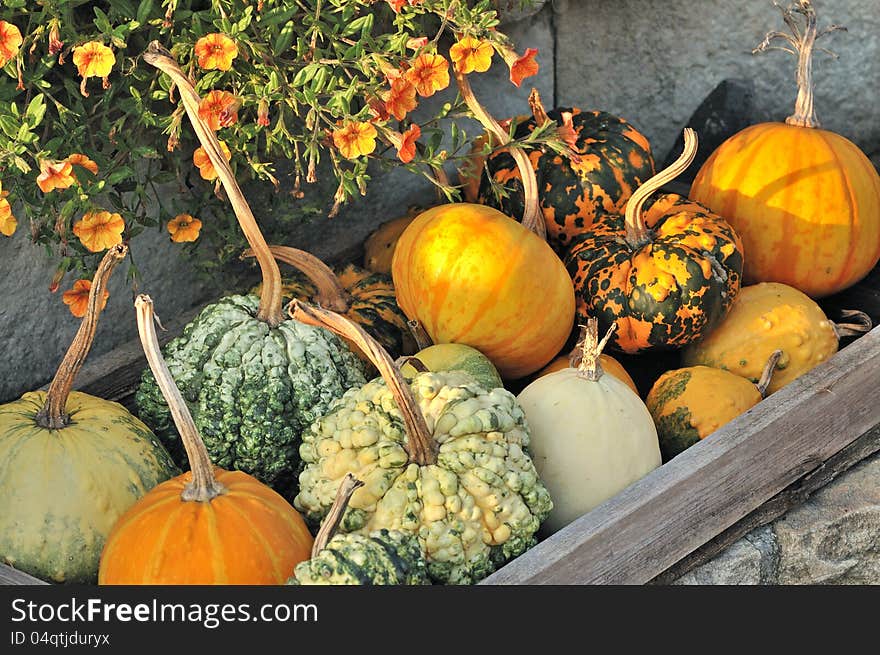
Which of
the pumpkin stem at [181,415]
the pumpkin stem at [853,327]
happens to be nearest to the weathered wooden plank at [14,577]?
the pumpkin stem at [181,415]

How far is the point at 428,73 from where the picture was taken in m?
2.12

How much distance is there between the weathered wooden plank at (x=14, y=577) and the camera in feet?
5.56

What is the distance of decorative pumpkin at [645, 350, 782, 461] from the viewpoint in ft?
7.26

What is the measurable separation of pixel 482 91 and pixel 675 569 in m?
1.56

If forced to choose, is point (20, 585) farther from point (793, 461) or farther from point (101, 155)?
point (793, 461)

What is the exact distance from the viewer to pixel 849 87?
10.1 feet

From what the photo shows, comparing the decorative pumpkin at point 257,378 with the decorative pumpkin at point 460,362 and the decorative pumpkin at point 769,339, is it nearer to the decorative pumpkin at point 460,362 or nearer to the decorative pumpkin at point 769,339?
the decorative pumpkin at point 460,362

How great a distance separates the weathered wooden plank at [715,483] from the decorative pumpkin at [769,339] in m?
0.11

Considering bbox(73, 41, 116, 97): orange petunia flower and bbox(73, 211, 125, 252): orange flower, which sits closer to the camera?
bbox(73, 41, 116, 97): orange petunia flower

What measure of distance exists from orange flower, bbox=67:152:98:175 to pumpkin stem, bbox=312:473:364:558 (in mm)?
808

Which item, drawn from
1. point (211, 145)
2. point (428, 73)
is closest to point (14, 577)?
point (211, 145)

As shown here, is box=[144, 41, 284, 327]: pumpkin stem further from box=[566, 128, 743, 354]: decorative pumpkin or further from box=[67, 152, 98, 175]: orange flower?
box=[566, 128, 743, 354]: decorative pumpkin

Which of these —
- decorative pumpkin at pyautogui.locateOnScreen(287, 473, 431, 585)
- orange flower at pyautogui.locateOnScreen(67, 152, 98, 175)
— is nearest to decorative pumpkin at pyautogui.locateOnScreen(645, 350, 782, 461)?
decorative pumpkin at pyautogui.locateOnScreen(287, 473, 431, 585)

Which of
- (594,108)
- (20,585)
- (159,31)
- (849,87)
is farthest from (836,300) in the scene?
(20,585)
